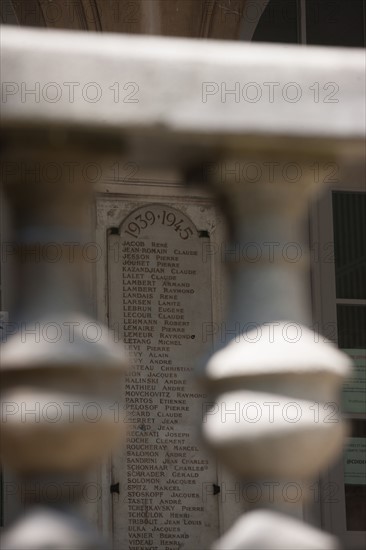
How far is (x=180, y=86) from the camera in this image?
1.71 metres

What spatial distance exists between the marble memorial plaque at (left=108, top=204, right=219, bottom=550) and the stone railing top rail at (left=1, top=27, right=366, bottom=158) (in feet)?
18.4

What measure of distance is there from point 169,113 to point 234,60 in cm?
11

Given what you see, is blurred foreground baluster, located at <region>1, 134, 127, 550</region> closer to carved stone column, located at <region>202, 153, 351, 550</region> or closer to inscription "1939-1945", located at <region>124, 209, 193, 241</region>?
carved stone column, located at <region>202, 153, 351, 550</region>

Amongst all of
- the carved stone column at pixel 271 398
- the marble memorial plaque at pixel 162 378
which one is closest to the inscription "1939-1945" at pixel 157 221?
the marble memorial plaque at pixel 162 378

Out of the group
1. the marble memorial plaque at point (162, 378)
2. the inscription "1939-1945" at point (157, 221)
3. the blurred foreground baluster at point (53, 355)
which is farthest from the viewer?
the inscription "1939-1945" at point (157, 221)

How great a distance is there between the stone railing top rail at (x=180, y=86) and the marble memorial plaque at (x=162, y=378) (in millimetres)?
5614

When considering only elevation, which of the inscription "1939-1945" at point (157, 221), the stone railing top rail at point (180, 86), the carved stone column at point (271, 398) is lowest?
the carved stone column at point (271, 398)

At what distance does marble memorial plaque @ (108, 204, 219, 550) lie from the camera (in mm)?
7355

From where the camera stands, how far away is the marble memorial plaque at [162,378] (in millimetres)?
7355

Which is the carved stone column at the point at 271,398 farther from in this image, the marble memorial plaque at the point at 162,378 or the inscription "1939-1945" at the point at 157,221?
the inscription "1939-1945" at the point at 157,221

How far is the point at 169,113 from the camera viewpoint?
5.58ft

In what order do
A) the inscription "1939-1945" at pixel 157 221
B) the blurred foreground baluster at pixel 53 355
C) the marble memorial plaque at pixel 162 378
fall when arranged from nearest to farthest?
the blurred foreground baluster at pixel 53 355 → the marble memorial plaque at pixel 162 378 → the inscription "1939-1945" at pixel 157 221

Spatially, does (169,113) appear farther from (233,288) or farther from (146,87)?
(233,288)

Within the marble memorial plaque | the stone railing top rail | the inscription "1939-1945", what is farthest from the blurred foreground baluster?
the inscription "1939-1945"
